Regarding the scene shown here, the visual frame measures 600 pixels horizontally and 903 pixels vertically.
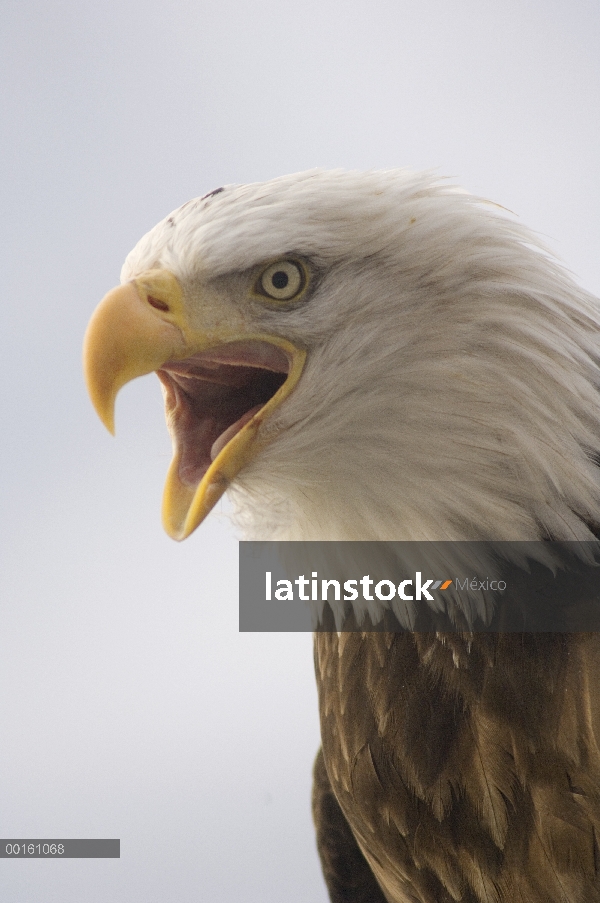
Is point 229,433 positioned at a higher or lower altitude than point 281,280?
lower

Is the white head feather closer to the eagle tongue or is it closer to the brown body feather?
the eagle tongue

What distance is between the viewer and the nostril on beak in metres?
0.91

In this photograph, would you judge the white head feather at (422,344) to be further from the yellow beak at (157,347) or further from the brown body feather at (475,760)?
the brown body feather at (475,760)

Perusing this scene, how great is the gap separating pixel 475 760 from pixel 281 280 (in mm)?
558

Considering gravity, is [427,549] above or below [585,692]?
above

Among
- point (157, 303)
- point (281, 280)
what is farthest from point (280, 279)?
point (157, 303)

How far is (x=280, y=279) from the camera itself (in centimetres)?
92

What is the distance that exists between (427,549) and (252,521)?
0.23 meters

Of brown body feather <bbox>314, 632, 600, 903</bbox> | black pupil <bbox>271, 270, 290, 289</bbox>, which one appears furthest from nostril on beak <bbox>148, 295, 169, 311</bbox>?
brown body feather <bbox>314, 632, 600, 903</bbox>

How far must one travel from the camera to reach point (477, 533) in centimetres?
96

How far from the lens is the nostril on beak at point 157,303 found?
0.91 metres

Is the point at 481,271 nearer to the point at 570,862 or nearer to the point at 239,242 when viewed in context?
the point at 239,242

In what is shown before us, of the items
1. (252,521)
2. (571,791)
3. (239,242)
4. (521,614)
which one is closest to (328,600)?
(252,521)

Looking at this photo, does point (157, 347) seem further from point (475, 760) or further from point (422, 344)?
point (475, 760)
